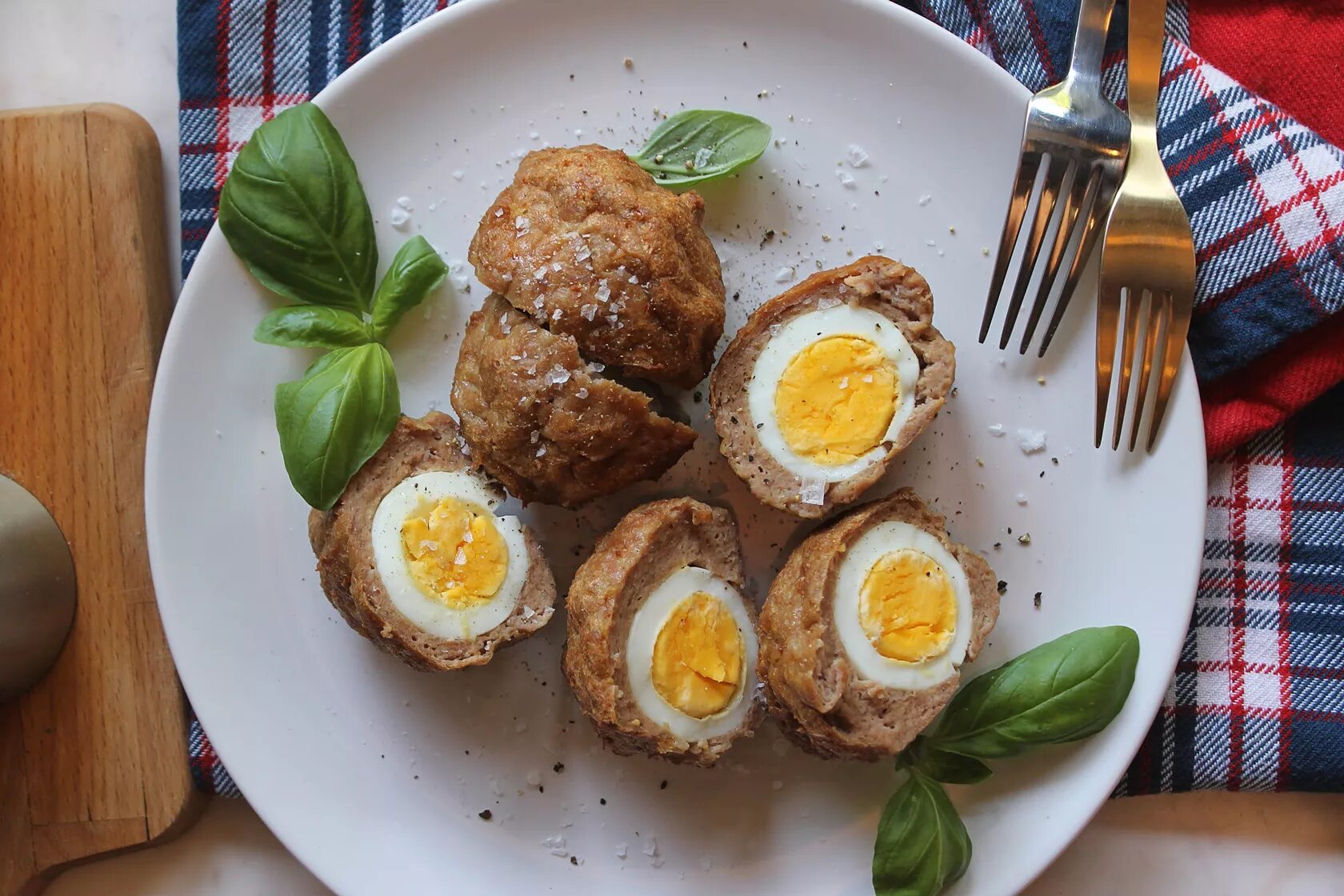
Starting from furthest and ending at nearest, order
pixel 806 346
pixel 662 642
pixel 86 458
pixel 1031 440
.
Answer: pixel 86 458 → pixel 1031 440 → pixel 806 346 → pixel 662 642

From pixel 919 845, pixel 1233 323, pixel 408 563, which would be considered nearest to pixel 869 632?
pixel 919 845

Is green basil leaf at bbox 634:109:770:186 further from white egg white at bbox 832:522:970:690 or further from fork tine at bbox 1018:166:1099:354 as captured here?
white egg white at bbox 832:522:970:690

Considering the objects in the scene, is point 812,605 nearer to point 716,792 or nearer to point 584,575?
point 584,575

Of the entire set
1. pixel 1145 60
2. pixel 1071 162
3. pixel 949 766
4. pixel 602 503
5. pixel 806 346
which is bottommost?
pixel 949 766

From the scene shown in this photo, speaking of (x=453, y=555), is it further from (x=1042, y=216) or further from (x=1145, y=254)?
(x=1145, y=254)

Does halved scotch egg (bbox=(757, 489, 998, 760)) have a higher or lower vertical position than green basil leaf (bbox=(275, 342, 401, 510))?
lower

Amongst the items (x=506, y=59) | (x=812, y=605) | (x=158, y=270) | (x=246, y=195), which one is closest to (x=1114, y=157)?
(x=812, y=605)

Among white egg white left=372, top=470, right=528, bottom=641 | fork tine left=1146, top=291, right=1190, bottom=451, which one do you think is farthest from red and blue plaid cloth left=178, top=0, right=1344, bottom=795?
white egg white left=372, top=470, right=528, bottom=641
